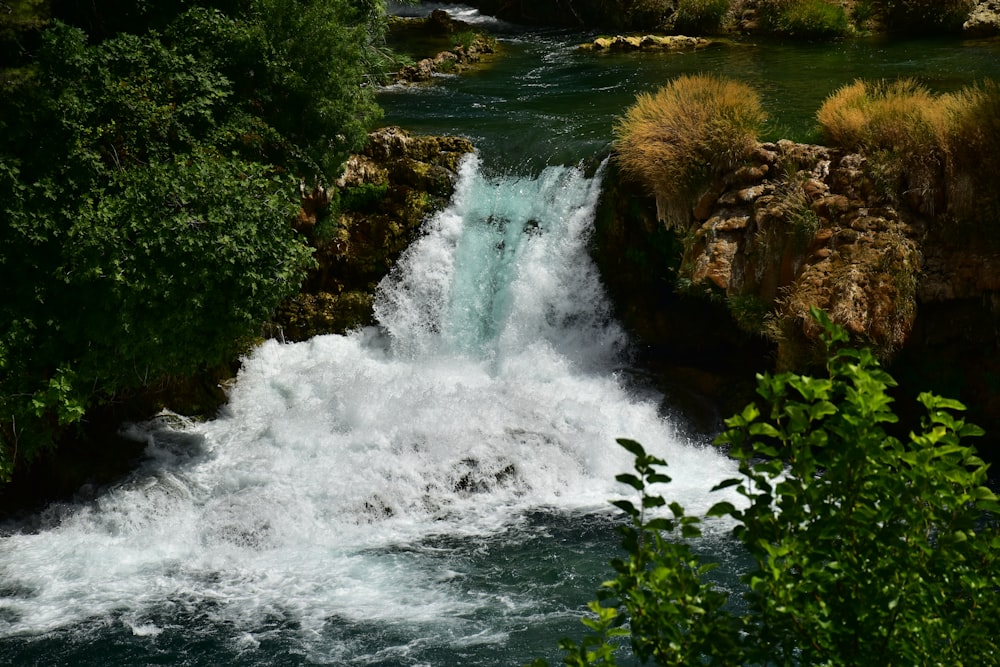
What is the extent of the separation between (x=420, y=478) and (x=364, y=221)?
477 centimetres

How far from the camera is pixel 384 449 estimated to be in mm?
12320

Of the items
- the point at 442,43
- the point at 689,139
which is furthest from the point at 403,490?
the point at 442,43

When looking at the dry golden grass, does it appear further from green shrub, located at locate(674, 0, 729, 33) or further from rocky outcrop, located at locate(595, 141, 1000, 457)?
green shrub, located at locate(674, 0, 729, 33)

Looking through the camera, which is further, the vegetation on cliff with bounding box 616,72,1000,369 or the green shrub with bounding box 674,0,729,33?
the green shrub with bounding box 674,0,729,33

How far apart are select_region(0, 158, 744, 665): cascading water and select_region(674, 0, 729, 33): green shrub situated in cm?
1147

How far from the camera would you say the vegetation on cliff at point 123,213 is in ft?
34.5

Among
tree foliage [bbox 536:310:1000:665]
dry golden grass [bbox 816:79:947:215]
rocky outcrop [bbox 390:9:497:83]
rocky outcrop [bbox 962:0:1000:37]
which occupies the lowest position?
tree foliage [bbox 536:310:1000:665]

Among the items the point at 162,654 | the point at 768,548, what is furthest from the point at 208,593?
the point at 768,548

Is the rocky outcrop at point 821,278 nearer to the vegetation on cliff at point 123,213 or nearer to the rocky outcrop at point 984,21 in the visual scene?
the vegetation on cliff at point 123,213

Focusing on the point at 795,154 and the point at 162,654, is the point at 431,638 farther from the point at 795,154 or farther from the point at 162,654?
the point at 795,154

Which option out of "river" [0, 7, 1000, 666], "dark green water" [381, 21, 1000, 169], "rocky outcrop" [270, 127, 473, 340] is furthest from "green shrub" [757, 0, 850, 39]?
"rocky outcrop" [270, 127, 473, 340]

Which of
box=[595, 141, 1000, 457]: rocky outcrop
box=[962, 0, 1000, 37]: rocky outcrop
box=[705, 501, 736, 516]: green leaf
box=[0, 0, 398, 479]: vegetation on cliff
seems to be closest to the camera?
box=[705, 501, 736, 516]: green leaf

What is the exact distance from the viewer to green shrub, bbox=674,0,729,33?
24.6 metres

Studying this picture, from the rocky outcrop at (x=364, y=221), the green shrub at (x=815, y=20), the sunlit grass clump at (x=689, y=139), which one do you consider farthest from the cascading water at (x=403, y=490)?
the green shrub at (x=815, y=20)
